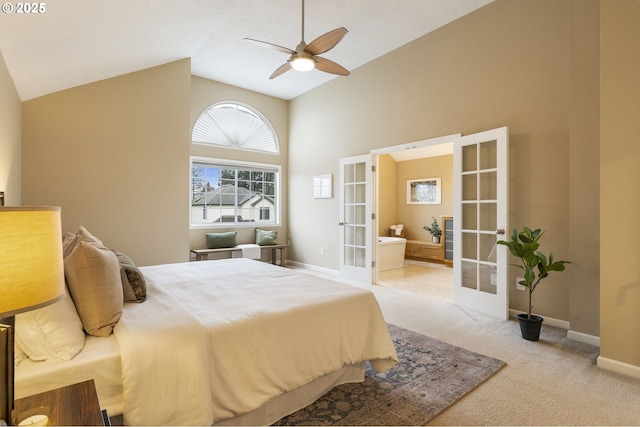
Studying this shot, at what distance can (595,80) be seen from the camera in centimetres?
279

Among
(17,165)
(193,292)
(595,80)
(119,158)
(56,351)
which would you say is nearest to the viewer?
(56,351)

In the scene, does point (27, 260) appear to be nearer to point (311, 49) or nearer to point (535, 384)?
point (311, 49)

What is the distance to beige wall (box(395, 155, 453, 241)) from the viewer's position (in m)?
7.01

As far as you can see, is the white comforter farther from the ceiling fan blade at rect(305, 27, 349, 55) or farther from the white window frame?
the white window frame

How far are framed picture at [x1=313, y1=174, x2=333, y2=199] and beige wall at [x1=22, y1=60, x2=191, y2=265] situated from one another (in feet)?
8.08

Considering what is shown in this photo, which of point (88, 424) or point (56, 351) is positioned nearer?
point (88, 424)

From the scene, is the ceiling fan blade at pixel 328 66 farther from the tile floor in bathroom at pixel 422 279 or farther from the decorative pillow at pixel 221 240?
the decorative pillow at pixel 221 240

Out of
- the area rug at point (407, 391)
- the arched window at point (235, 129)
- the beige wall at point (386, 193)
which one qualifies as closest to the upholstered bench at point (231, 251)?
the arched window at point (235, 129)

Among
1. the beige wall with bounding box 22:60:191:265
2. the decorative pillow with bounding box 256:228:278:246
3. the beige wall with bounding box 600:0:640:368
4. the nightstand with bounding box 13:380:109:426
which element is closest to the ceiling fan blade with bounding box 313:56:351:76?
the beige wall with bounding box 600:0:640:368

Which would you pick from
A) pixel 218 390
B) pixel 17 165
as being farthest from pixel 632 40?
pixel 17 165

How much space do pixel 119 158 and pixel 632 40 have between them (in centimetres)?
521

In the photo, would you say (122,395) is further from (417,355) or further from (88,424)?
(417,355)

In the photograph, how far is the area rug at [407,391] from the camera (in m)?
1.77

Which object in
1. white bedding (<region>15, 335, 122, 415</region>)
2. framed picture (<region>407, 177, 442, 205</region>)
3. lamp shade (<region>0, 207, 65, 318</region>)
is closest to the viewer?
lamp shade (<region>0, 207, 65, 318</region>)
